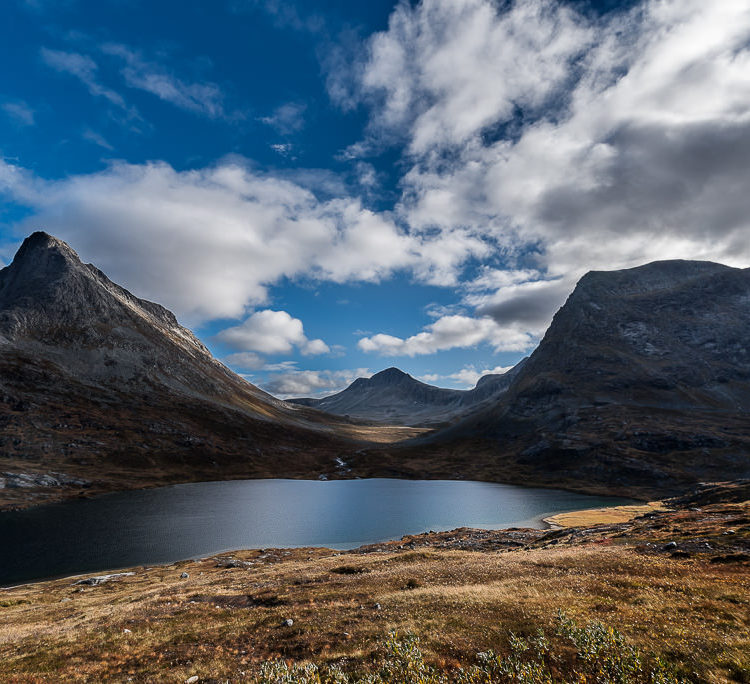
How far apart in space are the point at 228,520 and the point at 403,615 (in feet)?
289

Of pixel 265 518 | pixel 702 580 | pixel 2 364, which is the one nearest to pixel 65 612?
pixel 702 580

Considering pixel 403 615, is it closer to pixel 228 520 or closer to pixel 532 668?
pixel 532 668

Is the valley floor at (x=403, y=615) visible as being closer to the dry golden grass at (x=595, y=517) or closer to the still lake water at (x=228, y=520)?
the still lake water at (x=228, y=520)

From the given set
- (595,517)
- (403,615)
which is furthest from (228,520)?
(595,517)

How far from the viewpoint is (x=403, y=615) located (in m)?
Result: 21.3

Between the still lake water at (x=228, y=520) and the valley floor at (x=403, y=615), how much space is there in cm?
3305

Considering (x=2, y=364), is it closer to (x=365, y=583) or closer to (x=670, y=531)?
(x=365, y=583)

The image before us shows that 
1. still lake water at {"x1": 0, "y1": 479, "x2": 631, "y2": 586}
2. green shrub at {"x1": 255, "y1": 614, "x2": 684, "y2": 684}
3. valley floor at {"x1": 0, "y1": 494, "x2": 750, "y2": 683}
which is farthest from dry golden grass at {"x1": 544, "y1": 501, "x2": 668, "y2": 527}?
green shrub at {"x1": 255, "y1": 614, "x2": 684, "y2": 684}

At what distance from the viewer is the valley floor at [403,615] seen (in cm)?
1583

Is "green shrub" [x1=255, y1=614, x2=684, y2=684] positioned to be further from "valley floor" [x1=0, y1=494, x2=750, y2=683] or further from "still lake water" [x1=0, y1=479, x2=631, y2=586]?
"still lake water" [x1=0, y1=479, x2=631, y2=586]

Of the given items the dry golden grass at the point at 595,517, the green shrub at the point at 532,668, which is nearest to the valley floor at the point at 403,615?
the green shrub at the point at 532,668

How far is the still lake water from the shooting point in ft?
224

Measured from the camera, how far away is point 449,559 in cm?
4222

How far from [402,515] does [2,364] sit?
210 metres
